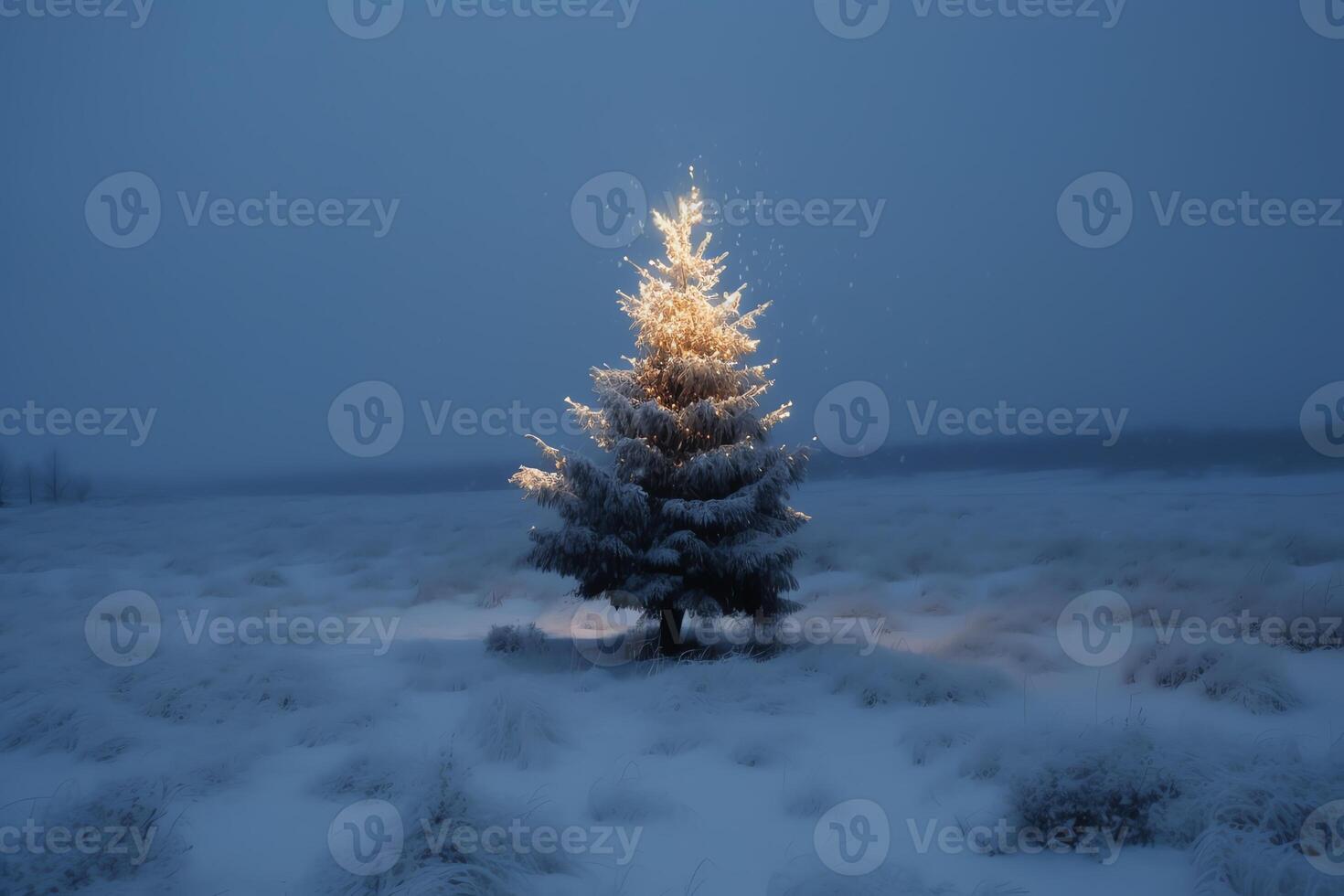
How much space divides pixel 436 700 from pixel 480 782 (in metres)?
2.52

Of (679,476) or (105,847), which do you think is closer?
(105,847)

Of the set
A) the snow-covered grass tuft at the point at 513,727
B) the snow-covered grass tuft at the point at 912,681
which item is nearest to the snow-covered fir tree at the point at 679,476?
the snow-covered grass tuft at the point at 912,681

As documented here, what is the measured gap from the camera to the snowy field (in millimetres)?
4668

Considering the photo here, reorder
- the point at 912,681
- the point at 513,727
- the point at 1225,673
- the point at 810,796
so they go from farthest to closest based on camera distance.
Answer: the point at 912,681
the point at 1225,673
the point at 513,727
the point at 810,796

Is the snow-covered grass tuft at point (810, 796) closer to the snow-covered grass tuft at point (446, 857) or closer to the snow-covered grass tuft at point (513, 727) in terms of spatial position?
the snow-covered grass tuft at point (446, 857)

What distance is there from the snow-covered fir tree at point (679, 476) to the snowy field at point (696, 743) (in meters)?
1.09

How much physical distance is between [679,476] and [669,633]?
2158 millimetres

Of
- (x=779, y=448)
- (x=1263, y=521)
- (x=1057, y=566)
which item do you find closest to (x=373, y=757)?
(x=779, y=448)

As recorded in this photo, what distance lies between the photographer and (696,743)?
23.4 feet

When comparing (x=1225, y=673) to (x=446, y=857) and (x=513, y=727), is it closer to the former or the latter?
(x=513, y=727)

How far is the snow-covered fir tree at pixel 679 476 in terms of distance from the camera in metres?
9.90

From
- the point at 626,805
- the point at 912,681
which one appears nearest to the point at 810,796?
the point at 626,805

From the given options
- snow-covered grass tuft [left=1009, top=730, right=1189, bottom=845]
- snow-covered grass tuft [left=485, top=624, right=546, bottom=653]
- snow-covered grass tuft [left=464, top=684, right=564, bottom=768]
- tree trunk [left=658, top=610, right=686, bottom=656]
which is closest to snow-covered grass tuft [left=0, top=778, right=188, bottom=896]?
snow-covered grass tuft [left=464, top=684, right=564, bottom=768]

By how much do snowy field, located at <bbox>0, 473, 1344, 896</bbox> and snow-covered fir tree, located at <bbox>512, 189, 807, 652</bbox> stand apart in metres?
1.09
